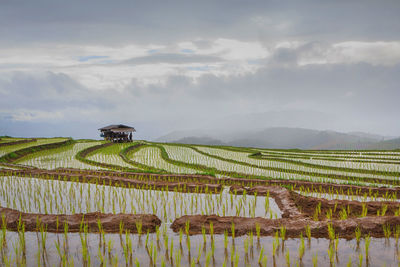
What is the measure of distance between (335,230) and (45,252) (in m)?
3.84

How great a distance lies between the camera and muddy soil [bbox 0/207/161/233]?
16.3 feet

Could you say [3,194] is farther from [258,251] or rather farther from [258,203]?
[258,251]

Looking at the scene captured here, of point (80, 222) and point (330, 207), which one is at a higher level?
point (80, 222)

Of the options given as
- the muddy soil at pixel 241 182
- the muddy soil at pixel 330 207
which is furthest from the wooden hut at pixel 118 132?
the muddy soil at pixel 330 207

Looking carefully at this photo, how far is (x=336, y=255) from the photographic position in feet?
13.5

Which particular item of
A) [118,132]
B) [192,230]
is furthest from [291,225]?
[118,132]

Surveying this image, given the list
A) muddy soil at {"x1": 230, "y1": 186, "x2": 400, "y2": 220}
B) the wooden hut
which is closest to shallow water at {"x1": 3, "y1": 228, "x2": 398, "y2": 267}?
muddy soil at {"x1": 230, "y1": 186, "x2": 400, "y2": 220}

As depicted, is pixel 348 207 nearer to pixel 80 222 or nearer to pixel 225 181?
pixel 225 181

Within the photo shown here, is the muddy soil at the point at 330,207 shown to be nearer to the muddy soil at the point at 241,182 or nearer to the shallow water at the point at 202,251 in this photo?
the shallow water at the point at 202,251

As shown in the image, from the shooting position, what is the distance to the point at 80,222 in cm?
506

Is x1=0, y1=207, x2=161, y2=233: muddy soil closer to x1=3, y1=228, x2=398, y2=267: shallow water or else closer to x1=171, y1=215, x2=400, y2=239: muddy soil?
x1=3, y1=228, x2=398, y2=267: shallow water

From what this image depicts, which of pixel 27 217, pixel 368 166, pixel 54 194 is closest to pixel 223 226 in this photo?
pixel 27 217

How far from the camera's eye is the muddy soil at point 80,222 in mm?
4961

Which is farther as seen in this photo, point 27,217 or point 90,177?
point 90,177
